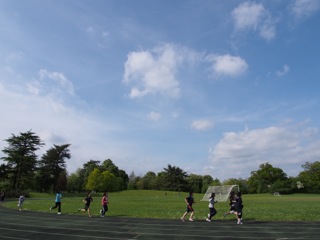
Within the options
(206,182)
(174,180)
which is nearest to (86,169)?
(174,180)

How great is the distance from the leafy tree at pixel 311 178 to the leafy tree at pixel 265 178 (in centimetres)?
681

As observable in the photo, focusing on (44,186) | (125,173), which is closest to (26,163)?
(44,186)

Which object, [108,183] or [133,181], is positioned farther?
[133,181]

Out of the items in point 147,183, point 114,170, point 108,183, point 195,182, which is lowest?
point 108,183

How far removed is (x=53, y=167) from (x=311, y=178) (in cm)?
8997

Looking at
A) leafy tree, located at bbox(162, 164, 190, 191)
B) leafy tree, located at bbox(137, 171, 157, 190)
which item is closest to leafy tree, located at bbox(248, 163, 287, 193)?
leafy tree, located at bbox(162, 164, 190, 191)

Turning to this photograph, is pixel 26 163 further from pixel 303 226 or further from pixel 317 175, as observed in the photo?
pixel 317 175

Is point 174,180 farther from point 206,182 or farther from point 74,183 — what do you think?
point 74,183

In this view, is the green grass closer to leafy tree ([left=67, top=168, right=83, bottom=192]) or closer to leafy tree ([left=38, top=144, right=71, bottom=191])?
leafy tree ([left=38, top=144, right=71, bottom=191])

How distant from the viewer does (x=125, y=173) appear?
13588 cm

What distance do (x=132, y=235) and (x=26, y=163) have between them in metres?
66.5

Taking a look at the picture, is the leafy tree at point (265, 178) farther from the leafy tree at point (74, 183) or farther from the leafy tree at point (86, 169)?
the leafy tree at point (74, 183)

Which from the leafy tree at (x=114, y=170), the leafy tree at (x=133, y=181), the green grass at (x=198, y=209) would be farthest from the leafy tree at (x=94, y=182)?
the green grass at (x=198, y=209)

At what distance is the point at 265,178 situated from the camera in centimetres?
12350
